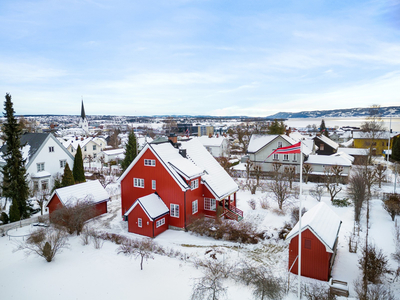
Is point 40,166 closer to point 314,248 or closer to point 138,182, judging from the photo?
point 138,182

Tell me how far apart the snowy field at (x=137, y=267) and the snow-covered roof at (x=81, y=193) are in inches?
139

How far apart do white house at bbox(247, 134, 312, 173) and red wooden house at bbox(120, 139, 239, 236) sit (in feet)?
71.7

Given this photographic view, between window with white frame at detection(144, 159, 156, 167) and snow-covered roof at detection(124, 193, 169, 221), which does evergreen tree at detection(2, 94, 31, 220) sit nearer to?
snow-covered roof at detection(124, 193, 169, 221)

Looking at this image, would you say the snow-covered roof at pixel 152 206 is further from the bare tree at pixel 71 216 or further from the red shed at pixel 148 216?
the bare tree at pixel 71 216

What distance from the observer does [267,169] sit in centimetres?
4644

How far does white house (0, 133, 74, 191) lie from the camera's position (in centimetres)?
3272

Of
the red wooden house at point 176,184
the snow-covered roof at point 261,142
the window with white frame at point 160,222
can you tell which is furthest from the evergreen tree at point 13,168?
the snow-covered roof at point 261,142

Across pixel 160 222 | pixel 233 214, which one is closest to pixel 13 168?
pixel 160 222

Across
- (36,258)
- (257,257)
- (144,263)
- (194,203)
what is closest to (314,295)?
(257,257)

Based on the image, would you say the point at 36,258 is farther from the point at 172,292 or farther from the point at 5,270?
the point at 172,292

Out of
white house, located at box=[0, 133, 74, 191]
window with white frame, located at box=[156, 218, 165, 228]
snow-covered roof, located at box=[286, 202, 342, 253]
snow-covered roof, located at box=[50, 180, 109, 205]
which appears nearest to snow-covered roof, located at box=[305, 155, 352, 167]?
snow-covered roof, located at box=[286, 202, 342, 253]

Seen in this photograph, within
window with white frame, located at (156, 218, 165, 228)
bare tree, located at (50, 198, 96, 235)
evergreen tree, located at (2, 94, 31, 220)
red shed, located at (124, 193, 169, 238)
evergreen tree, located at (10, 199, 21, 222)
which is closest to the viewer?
bare tree, located at (50, 198, 96, 235)

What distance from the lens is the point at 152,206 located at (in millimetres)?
21531

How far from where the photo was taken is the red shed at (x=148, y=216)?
20.8m
